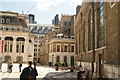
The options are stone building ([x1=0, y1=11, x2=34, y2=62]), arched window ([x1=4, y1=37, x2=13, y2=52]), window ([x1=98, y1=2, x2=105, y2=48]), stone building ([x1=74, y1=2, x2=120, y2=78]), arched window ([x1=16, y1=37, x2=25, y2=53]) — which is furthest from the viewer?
arched window ([x1=16, y1=37, x2=25, y2=53])

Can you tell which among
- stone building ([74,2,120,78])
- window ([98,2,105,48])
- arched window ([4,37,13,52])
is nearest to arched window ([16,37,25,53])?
arched window ([4,37,13,52])

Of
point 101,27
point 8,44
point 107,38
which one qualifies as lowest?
point 107,38

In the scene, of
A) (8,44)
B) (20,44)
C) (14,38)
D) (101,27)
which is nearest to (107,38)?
(101,27)

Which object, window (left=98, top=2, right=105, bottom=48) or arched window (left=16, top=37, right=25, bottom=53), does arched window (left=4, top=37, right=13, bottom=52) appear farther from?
window (left=98, top=2, right=105, bottom=48)

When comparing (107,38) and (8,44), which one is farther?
(8,44)

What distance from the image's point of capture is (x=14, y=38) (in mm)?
84312

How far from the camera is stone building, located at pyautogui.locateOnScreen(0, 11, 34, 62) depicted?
83.9m

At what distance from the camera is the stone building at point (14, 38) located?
83938 mm

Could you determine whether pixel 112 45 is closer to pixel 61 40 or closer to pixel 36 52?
pixel 61 40

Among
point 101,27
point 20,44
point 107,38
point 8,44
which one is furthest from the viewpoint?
point 20,44

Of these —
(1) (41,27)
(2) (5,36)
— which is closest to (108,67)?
(2) (5,36)

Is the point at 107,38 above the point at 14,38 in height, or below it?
below

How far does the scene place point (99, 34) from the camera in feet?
66.6

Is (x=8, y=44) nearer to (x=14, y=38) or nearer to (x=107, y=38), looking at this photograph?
Result: (x=14, y=38)
